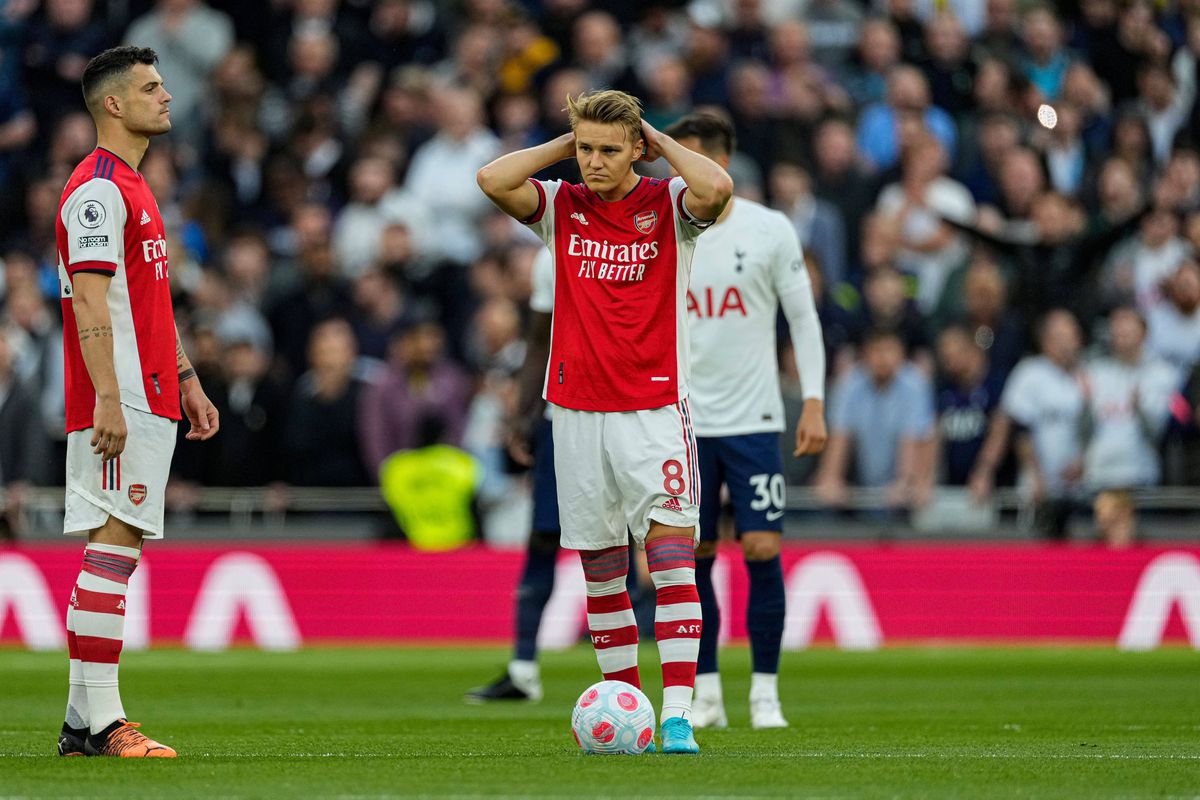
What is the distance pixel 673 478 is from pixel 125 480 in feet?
6.48

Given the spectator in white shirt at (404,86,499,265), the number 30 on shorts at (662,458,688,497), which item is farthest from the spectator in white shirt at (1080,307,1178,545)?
the number 30 on shorts at (662,458,688,497)

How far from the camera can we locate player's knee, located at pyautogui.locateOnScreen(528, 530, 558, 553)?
35.2 ft

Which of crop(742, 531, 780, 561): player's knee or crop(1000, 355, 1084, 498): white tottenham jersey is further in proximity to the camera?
crop(1000, 355, 1084, 498): white tottenham jersey

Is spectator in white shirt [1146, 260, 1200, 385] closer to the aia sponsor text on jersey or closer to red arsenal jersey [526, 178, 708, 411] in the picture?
the aia sponsor text on jersey

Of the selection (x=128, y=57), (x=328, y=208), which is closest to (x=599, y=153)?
(x=128, y=57)

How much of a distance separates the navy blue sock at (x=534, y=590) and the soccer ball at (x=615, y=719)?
3532 mm

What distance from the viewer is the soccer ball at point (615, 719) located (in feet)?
23.1

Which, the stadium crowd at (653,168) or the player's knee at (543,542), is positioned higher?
the stadium crowd at (653,168)

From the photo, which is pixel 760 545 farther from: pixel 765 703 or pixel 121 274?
pixel 121 274

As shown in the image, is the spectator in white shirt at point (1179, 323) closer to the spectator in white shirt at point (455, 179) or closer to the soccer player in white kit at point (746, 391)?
the spectator in white shirt at point (455, 179)

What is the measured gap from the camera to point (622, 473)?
7.29 metres

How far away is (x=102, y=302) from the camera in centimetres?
696

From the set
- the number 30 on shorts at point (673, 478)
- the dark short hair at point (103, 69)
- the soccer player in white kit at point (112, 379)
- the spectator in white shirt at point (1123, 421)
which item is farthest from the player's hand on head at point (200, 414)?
the spectator in white shirt at point (1123, 421)

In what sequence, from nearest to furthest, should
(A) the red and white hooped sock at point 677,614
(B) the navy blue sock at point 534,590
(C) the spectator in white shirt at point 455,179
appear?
(A) the red and white hooped sock at point 677,614 → (B) the navy blue sock at point 534,590 → (C) the spectator in white shirt at point 455,179
